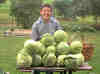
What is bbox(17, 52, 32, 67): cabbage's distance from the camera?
3.08 metres

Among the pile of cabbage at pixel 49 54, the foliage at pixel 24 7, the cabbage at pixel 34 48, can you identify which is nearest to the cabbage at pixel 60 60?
the pile of cabbage at pixel 49 54

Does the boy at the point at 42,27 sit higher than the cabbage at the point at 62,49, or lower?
higher

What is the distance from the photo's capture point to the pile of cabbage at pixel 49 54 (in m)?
3.12

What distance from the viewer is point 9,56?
9914 millimetres

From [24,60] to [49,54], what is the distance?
0.34 metres

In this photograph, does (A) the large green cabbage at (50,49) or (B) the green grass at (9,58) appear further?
(B) the green grass at (9,58)

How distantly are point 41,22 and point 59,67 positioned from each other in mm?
1209

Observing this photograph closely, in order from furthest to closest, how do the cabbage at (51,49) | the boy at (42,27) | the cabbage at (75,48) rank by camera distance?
the boy at (42,27)
the cabbage at (75,48)
the cabbage at (51,49)

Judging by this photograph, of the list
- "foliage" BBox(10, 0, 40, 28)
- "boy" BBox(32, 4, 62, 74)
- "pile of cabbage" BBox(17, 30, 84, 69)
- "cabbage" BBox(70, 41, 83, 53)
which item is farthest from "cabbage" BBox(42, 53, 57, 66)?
"foliage" BBox(10, 0, 40, 28)

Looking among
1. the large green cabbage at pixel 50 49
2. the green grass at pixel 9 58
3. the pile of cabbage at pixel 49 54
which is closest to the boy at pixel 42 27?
the green grass at pixel 9 58

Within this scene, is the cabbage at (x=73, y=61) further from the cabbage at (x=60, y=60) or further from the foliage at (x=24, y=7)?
the foliage at (x=24, y=7)

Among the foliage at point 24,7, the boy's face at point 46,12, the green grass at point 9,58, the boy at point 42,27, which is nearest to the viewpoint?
the boy's face at point 46,12

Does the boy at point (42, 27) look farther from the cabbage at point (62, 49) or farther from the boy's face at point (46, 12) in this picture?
the cabbage at point (62, 49)

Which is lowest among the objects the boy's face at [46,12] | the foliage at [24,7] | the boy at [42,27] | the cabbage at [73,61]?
the cabbage at [73,61]
